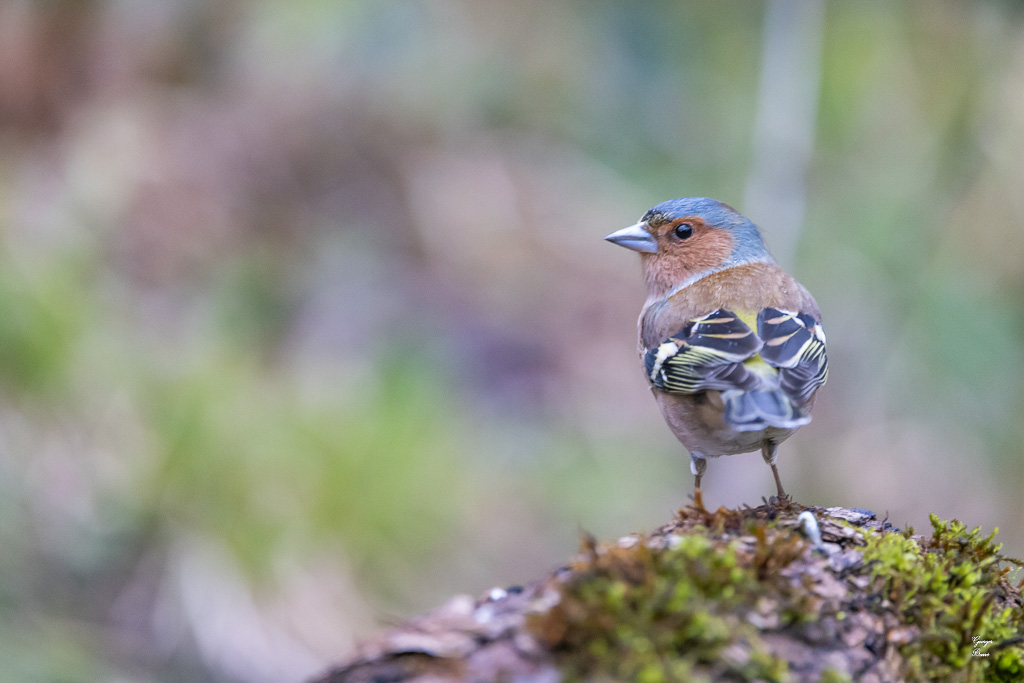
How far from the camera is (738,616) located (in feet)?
6.75

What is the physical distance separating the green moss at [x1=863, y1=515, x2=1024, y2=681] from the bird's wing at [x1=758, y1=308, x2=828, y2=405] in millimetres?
1159

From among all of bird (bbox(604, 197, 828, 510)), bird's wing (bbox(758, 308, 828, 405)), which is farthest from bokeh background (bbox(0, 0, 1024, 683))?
bird's wing (bbox(758, 308, 828, 405))

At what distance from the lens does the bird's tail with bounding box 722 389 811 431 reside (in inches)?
129

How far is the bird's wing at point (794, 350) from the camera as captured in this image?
3.64 meters

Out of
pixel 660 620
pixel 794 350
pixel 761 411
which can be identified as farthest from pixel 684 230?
pixel 660 620

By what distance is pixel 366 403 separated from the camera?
765 centimetres

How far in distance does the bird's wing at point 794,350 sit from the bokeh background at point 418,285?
3.83m

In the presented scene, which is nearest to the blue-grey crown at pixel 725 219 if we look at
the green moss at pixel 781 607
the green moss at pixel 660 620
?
the green moss at pixel 781 607

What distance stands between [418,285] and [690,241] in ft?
21.1

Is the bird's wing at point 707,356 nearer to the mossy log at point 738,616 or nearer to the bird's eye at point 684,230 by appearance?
the bird's eye at point 684,230

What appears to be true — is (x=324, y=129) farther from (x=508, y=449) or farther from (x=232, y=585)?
(x=232, y=585)

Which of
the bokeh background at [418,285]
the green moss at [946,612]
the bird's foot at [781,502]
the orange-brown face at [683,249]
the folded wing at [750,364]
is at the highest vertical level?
the bokeh background at [418,285]

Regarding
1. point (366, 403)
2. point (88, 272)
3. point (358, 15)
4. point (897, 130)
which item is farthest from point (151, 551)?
point (897, 130)

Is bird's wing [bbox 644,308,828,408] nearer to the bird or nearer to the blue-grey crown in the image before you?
the bird
